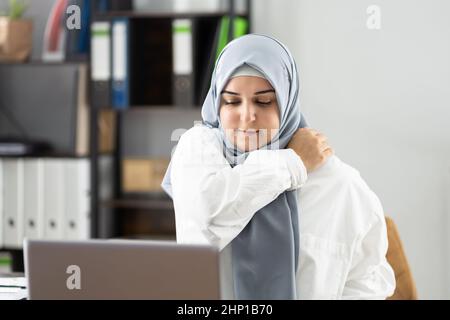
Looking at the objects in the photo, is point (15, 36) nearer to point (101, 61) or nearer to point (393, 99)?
point (101, 61)

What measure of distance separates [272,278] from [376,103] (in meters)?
2.00

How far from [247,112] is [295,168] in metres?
0.13

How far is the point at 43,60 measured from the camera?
11.0 feet

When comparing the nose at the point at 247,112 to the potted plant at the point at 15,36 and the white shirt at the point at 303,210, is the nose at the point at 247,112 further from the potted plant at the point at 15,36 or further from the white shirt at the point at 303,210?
the potted plant at the point at 15,36

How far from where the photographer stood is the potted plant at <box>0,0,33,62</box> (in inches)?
130

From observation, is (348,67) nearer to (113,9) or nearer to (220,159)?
(113,9)

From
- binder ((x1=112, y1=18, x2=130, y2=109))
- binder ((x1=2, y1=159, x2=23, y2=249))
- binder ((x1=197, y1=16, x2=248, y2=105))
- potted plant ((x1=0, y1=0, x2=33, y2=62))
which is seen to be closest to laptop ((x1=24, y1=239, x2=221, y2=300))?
binder ((x1=197, y1=16, x2=248, y2=105))

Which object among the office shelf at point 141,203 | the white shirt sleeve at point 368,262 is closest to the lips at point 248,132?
the white shirt sleeve at point 368,262

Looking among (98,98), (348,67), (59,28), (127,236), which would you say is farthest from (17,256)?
(348,67)

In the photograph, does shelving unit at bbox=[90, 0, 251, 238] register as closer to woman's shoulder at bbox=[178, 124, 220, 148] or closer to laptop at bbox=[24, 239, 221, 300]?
woman's shoulder at bbox=[178, 124, 220, 148]

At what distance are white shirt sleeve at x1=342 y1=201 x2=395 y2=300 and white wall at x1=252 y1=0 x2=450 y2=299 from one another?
1.83 meters

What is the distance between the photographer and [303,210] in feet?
4.59

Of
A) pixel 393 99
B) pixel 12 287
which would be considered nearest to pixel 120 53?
pixel 393 99

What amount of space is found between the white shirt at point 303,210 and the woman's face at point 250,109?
0.16 feet
